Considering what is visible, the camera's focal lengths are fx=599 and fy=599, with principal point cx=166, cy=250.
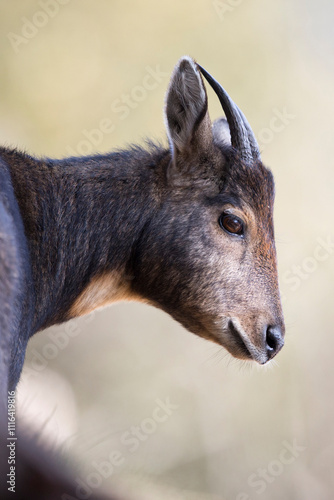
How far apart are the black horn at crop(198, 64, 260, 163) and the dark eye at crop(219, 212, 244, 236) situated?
46cm

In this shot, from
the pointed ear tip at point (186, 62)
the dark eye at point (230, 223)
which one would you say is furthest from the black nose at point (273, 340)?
the pointed ear tip at point (186, 62)

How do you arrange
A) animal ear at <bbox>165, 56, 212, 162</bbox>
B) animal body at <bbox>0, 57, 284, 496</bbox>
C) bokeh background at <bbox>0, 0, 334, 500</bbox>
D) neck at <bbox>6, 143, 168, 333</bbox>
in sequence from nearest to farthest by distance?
neck at <bbox>6, 143, 168, 333</bbox>, animal body at <bbox>0, 57, 284, 496</bbox>, animal ear at <bbox>165, 56, 212, 162</bbox>, bokeh background at <bbox>0, 0, 334, 500</bbox>

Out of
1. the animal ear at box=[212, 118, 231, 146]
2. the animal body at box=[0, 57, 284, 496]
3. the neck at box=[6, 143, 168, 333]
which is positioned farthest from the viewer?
the animal ear at box=[212, 118, 231, 146]

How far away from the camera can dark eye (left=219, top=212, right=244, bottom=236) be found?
4.02 m

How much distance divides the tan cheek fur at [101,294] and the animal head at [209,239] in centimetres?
11

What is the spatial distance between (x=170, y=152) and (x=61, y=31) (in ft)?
28.2

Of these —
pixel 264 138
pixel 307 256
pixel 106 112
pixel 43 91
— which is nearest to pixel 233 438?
pixel 307 256

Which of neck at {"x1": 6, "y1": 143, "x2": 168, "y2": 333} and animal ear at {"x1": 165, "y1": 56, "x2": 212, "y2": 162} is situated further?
animal ear at {"x1": 165, "y1": 56, "x2": 212, "y2": 162}

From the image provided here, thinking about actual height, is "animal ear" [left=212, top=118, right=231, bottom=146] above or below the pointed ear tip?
below

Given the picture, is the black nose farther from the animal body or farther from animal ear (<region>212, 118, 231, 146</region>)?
animal ear (<region>212, 118, 231, 146</region>)

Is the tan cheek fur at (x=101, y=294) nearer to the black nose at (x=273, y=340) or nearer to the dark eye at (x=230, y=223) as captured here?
the dark eye at (x=230, y=223)

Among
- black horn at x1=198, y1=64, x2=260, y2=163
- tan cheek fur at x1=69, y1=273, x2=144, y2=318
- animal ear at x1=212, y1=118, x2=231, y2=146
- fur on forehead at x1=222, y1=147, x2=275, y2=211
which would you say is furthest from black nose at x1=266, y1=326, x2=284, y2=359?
animal ear at x1=212, y1=118, x2=231, y2=146

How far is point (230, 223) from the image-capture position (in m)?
4.03

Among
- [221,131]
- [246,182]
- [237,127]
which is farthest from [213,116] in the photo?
[246,182]
